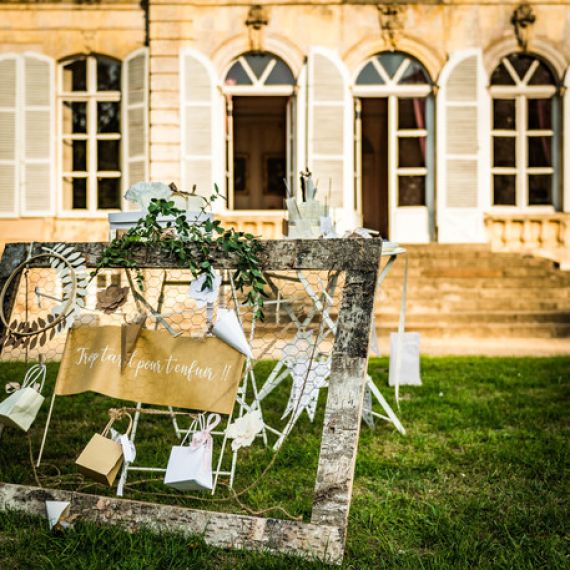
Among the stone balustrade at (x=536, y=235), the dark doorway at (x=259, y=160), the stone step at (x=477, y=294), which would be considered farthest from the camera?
the dark doorway at (x=259, y=160)

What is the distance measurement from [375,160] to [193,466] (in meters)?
13.1

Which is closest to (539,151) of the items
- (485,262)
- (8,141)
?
(485,262)

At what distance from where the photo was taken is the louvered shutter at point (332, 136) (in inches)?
402

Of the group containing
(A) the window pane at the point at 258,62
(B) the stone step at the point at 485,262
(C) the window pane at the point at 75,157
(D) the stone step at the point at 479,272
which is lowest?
(D) the stone step at the point at 479,272

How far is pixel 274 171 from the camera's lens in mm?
15602

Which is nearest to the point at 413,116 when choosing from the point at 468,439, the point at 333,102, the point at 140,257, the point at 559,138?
the point at 333,102

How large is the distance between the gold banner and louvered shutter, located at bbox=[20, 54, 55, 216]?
27.1 feet

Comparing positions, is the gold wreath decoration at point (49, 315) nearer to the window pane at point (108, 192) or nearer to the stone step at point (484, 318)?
the stone step at point (484, 318)

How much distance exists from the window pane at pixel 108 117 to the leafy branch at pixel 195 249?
843 cm

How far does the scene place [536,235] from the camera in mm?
10125

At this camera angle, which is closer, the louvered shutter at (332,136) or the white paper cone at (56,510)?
the white paper cone at (56,510)

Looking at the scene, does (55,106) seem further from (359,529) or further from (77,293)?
(359,529)

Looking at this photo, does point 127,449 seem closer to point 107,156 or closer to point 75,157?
point 107,156

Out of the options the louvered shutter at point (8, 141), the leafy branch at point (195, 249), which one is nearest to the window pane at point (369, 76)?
the louvered shutter at point (8, 141)
